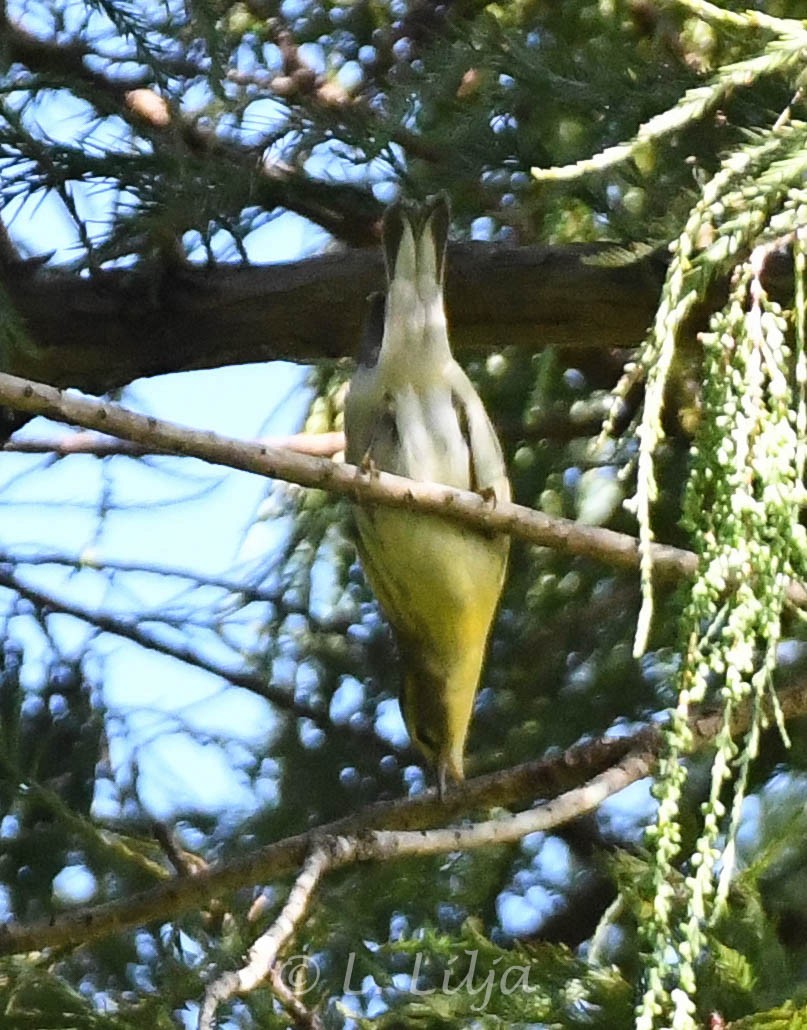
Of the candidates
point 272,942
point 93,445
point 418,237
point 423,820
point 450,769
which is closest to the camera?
point 272,942

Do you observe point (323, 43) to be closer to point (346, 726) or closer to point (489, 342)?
point (489, 342)

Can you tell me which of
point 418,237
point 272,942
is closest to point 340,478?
point 272,942

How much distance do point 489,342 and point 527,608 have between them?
1.43 feet

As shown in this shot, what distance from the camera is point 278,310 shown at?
6.89ft

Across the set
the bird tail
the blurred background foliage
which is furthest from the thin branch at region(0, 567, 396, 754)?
the bird tail

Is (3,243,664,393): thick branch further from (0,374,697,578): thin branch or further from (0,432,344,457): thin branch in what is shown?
(0,374,697,578): thin branch

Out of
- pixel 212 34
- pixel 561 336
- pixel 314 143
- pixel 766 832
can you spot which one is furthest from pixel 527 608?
pixel 212 34

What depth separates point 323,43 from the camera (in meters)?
2.12

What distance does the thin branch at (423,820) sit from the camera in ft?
4.67

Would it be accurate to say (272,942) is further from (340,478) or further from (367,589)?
(367,589)

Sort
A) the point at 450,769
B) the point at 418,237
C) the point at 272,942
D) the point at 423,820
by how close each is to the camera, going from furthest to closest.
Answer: the point at 450,769
the point at 418,237
the point at 423,820
the point at 272,942

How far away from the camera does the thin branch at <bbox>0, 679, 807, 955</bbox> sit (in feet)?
4.67

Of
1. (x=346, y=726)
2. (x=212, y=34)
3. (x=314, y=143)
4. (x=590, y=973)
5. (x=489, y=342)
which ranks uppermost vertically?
(x=212, y=34)

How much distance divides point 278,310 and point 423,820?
778 mm
